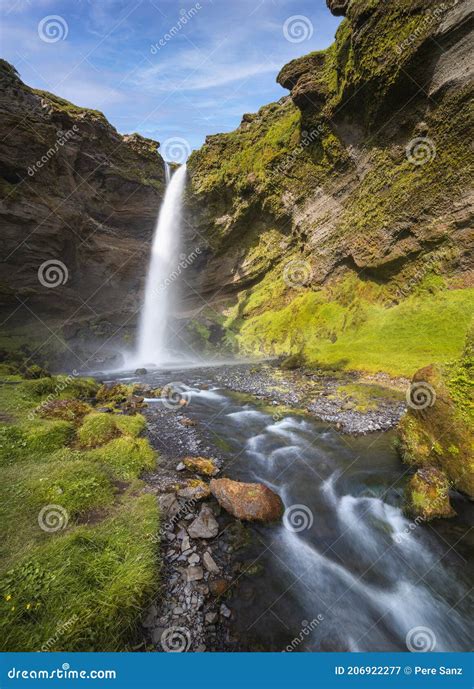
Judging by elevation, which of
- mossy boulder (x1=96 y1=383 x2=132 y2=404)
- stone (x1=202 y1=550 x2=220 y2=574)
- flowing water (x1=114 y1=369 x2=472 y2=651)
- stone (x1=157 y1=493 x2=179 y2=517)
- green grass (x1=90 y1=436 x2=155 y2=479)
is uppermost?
mossy boulder (x1=96 y1=383 x2=132 y2=404)

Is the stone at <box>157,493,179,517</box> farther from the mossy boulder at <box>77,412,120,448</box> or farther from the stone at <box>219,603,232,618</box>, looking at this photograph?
the mossy boulder at <box>77,412,120,448</box>

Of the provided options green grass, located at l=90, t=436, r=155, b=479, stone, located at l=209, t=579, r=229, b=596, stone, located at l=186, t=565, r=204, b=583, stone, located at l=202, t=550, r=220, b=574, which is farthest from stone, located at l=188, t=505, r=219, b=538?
green grass, located at l=90, t=436, r=155, b=479

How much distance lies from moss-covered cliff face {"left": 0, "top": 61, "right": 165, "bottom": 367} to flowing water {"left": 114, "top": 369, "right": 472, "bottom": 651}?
128 feet

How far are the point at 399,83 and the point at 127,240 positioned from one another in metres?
39.4

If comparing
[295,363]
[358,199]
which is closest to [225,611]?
[295,363]

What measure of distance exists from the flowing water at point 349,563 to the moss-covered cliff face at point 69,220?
39.0m

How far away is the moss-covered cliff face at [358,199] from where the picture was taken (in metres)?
23.6

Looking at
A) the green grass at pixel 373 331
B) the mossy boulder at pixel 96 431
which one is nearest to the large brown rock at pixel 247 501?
the mossy boulder at pixel 96 431

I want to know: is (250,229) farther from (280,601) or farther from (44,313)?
(280,601)

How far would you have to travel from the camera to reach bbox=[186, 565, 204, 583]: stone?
5787mm

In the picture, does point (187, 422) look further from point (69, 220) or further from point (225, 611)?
point (69, 220)

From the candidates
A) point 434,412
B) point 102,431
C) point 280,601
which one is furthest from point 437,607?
point 102,431

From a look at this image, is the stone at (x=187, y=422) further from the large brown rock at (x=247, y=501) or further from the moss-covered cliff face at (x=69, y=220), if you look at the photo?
the moss-covered cliff face at (x=69, y=220)

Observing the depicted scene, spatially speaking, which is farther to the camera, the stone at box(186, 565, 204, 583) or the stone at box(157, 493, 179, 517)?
the stone at box(157, 493, 179, 517)
